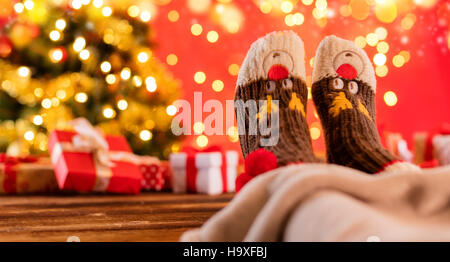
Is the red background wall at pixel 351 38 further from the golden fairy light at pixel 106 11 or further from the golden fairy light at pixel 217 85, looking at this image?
the golden fairy light at pixel 106 11

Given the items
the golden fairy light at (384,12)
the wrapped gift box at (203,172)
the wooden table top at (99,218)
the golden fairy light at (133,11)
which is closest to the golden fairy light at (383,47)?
the golden fairy light at (384,12)

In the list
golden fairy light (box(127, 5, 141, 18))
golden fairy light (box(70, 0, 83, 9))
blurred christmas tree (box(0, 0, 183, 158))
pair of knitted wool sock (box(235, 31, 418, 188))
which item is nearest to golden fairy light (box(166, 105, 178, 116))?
blurred christmas tree (box(0, 0, 183, 158))

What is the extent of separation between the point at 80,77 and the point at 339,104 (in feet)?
3.98

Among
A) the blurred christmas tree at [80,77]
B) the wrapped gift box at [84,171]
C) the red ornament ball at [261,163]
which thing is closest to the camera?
the red ornament ball at [261,163]

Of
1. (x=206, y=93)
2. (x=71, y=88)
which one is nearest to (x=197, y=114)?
(x=206, y=93)

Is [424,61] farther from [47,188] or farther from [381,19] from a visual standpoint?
[47,188]

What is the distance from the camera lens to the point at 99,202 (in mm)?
1116

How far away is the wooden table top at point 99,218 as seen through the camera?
0.65 m

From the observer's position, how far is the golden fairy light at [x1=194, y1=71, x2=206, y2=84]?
224 cm

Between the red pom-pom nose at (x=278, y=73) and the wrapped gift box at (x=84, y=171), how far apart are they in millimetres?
755

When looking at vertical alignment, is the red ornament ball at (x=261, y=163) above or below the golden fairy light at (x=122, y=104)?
below

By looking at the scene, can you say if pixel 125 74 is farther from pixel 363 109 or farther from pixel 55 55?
pixel 363 109

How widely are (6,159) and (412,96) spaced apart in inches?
87.1

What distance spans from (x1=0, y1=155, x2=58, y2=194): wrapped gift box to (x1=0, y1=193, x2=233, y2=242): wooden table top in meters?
0.13
